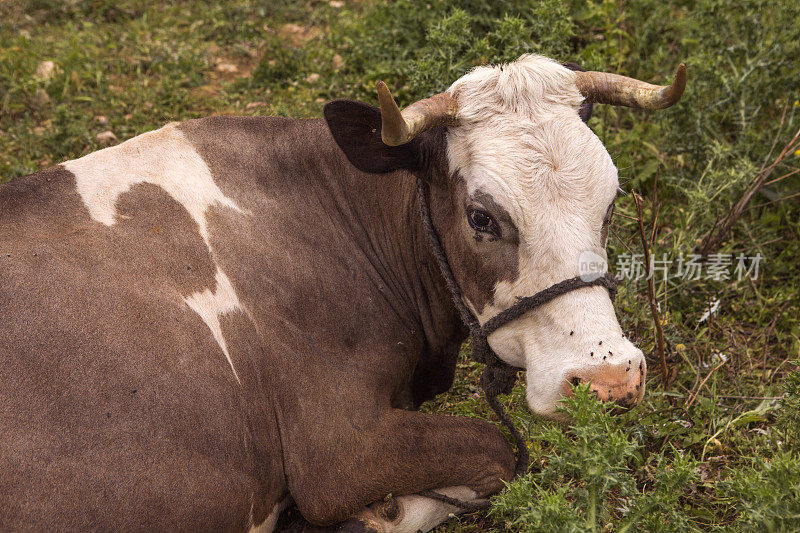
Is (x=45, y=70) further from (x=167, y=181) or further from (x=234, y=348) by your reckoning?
(x=234, y=348)

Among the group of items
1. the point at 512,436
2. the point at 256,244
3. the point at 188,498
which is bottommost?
the point at 512,436

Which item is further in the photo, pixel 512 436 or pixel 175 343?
pixel 512 436

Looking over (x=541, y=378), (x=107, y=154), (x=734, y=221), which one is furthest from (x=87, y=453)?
(x=734, y=221)

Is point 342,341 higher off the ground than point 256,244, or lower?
lower

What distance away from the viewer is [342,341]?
12.2ft

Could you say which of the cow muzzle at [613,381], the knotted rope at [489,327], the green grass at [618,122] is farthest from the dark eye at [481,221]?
the green grass at [618,122]

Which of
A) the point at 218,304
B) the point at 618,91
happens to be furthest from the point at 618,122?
the point at 218,304

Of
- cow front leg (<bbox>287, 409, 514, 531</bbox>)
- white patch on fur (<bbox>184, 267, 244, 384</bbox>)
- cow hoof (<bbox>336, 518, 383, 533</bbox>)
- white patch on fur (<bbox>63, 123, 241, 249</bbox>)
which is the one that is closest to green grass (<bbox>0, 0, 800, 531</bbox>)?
cow front leg (<bbox>287, 409, 514, 531</bbox>)

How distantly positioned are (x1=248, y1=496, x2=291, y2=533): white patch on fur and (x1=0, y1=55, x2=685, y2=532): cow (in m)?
0.01

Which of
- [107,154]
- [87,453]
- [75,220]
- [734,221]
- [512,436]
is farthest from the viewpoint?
Result: [734,221]

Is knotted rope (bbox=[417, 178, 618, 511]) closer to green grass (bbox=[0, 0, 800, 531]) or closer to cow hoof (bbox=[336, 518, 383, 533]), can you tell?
green grass (bbox=[0, 0, 800, 531])

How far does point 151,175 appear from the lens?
379 cm

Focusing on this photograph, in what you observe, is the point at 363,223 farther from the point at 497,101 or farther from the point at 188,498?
the point at 188,498

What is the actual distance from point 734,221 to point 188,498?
160 inches
